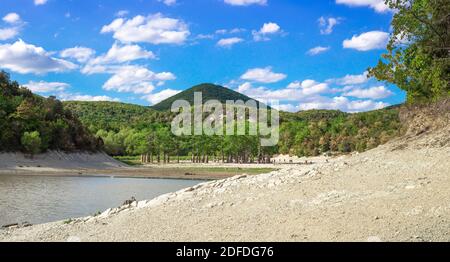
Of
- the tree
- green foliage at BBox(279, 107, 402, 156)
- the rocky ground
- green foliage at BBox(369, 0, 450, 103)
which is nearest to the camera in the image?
the rocky ground

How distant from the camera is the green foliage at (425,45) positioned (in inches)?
780

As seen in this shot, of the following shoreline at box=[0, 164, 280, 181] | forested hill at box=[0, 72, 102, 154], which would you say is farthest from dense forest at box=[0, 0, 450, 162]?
shoreline at box=[0, 164, 280, 181]

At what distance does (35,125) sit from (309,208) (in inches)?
3501

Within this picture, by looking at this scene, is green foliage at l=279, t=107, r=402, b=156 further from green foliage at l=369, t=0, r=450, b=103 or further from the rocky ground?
the rocky ground

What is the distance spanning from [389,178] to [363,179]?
2.59ft

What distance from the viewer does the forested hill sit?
3317 inches

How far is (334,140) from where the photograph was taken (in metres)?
136

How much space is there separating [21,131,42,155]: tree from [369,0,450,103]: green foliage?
241 feet

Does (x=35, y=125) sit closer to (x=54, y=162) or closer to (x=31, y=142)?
(x=31, y=142)

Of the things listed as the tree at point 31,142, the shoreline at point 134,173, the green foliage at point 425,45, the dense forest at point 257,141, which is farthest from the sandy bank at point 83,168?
the green foliage at point 425,45

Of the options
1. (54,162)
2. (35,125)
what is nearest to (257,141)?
(54,162)

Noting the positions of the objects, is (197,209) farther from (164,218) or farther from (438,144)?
(438,144)
